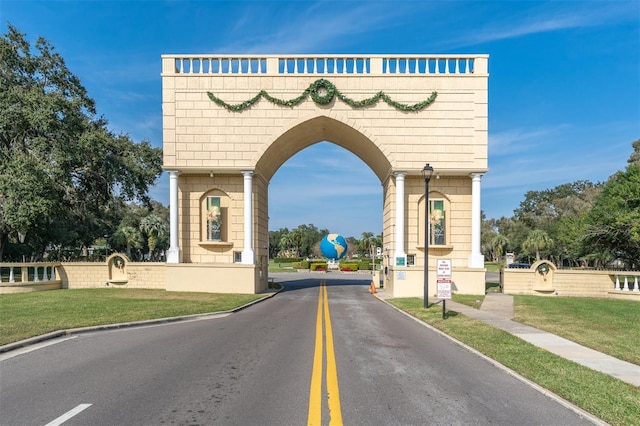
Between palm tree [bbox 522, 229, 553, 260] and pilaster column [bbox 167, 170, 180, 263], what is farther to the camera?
palm tree [bbox 522, 229, 553, 260]

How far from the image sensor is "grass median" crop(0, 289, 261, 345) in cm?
1156

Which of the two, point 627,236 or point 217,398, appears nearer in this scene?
point 217,398

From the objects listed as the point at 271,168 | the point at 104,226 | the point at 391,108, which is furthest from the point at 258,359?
the point at 104,226

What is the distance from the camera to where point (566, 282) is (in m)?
23.2

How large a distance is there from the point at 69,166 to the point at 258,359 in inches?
995

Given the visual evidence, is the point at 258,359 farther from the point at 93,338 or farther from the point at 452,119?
the point at 452,119

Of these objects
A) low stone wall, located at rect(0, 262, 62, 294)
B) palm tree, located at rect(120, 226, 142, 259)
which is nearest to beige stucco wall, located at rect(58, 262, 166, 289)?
low stone wall, located at rect(0, 262, 62, 294)

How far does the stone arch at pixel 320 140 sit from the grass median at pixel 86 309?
10.2 m

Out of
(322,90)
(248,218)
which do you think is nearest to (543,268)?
(322,90)

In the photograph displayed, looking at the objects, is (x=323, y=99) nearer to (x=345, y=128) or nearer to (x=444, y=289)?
(x=345, y=128)

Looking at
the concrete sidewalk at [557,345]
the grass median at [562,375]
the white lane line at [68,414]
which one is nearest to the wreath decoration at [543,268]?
the concrete sidewalk at [557,345]

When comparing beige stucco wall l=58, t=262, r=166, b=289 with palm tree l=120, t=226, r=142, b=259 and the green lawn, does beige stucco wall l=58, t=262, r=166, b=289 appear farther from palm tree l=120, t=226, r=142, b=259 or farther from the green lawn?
palm tree l=120, t=226, r=142, b=259

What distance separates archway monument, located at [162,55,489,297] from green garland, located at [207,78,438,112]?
0.20 ft

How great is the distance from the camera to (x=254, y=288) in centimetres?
2402
